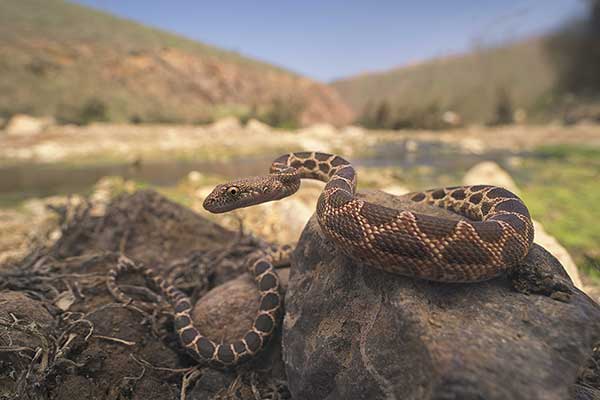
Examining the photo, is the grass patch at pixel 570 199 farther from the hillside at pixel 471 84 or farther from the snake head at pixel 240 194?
the hillside at pixel 471 84

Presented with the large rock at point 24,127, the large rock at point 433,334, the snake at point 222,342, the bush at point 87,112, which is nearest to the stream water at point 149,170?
the large rock at point 24,127

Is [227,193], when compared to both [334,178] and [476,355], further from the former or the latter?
[476,355]

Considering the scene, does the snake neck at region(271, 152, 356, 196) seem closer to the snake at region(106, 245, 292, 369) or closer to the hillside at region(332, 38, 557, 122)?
the snake at region(106, 245, 292, 369)

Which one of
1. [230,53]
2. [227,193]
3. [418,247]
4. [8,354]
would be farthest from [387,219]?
[230,53]

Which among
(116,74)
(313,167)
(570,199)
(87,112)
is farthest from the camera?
(116,74)

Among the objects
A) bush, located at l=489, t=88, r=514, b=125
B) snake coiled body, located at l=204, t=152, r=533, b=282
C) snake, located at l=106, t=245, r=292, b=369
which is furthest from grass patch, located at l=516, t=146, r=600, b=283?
bush, located at l=489, t=88, r=514, b=125

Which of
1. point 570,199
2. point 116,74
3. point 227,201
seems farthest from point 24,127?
point 570,199

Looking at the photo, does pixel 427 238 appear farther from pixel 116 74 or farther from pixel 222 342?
pixel 116 74
